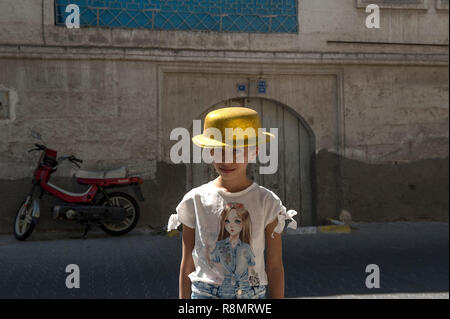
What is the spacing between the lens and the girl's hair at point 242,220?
214cm

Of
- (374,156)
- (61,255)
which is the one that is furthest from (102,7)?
(374,156)

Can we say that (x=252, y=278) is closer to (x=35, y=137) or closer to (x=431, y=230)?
(x=35, y=137)

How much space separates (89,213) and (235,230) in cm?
607

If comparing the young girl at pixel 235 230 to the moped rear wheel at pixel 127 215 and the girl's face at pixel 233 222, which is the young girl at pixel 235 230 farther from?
the moped rear wheel at pixel 127 215

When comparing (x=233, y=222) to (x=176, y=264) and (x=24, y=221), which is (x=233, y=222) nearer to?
(x=176, y=264)

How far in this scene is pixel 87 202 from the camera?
26.2ft

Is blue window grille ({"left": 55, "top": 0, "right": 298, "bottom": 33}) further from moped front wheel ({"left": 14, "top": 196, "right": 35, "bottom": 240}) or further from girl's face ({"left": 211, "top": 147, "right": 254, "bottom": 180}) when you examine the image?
girl's face ({"left": 211, "top": 147, "right": 254, "bottom": 180})

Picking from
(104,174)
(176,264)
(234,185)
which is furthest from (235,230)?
(104,174)

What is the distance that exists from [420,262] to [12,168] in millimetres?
5721

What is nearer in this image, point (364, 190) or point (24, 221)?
point (24, 221)

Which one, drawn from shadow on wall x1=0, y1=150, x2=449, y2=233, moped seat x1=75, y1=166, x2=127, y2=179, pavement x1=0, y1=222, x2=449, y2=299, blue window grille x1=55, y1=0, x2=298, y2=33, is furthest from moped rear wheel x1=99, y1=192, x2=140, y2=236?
blue window grille x1=55, y1=0, x2=298, y2=33

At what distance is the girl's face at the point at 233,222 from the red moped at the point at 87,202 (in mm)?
6036

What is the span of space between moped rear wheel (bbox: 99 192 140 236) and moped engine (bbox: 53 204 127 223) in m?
0.17
